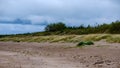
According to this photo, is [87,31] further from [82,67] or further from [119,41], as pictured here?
[82,67]

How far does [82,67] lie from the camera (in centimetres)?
1623

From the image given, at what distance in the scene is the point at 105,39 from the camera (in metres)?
Answer: 33.4

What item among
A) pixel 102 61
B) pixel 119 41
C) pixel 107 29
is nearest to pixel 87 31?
pixel 107 29

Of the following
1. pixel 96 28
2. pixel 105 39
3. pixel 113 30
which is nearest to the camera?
pixel 105 39

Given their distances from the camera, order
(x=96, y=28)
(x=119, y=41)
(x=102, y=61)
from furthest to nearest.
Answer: (x=96, y=28) → (x=119, y=41) → (x=102, y=61)

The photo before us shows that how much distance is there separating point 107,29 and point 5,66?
2561 centimetres

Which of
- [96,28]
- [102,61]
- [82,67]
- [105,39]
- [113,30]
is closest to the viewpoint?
[82,67]

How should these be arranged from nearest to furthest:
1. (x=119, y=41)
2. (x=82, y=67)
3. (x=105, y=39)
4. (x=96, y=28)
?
(x=82, y=67) → (x=119, y=41) → (x=105, y=39) → (x=96, y=28)

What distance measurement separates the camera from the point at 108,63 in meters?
16.8

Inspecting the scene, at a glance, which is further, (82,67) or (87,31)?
(87,31)

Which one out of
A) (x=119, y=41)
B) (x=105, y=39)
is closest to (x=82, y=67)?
(x=119, y=41)

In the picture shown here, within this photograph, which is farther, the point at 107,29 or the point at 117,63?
the point at 107,29

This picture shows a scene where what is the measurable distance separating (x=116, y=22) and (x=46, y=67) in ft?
83.8

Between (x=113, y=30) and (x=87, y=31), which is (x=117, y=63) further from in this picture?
(x=87, y=31)
